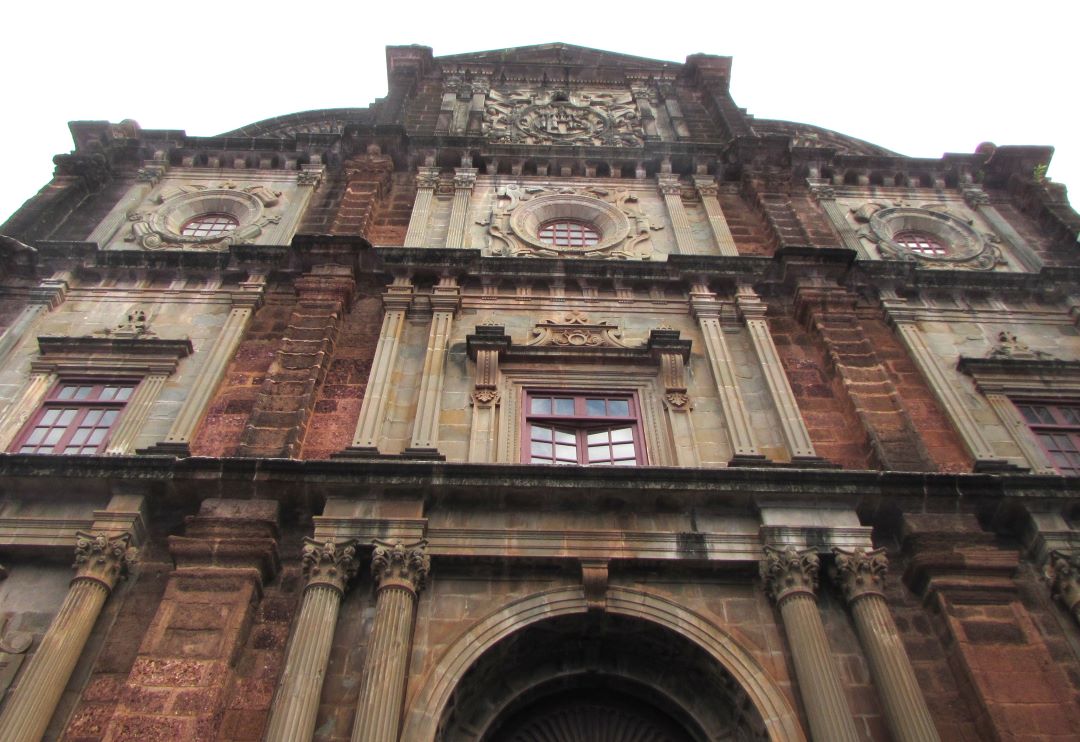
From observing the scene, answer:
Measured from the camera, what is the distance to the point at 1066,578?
9.57 metres

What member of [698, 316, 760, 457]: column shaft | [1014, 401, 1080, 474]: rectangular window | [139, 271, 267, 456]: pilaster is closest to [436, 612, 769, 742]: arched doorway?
[698, 316, 760, 457]: column shaft

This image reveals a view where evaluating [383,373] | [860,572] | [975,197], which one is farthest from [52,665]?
[975,197]

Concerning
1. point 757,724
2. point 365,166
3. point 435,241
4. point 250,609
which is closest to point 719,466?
point 757,724

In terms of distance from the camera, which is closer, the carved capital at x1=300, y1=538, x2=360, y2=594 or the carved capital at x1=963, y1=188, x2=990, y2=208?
the carved capital at x1=300, y1=538, x2=360, y2=594

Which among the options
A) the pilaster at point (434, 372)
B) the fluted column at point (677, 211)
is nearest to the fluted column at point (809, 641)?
the pilaster at point (434, 372)

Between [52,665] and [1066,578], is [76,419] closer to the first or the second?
[52,665]

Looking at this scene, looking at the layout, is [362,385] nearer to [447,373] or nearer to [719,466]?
[447,373]

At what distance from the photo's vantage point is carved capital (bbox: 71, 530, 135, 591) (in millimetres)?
9273

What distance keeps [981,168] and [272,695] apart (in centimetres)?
1749

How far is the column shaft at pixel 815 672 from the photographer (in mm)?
7961

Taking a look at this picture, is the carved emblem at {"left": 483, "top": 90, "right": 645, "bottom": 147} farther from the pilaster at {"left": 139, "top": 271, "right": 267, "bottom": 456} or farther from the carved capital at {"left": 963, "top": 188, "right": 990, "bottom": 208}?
the pilaster at {"left": 139, "top": 271, "right": 267, "bottom": 456}

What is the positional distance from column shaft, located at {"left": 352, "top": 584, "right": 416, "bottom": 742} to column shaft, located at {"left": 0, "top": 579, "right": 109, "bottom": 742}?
2.90m

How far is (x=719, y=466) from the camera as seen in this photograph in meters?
11.2

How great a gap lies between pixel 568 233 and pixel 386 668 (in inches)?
408
